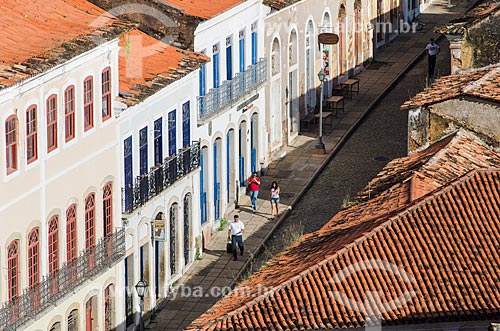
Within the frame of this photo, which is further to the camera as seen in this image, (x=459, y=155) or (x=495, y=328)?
(x=459, y=155)

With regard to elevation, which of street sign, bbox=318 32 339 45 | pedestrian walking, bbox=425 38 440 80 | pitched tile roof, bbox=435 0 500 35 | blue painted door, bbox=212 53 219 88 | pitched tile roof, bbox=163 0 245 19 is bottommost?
pedestrian walking, bbox=425 38 440 80

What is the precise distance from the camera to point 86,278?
54.0 meters

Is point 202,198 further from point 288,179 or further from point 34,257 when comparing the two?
point 34,257

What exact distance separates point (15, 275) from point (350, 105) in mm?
36586

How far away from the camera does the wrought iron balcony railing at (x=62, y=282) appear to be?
163ft

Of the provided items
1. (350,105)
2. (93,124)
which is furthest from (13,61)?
(350,105)

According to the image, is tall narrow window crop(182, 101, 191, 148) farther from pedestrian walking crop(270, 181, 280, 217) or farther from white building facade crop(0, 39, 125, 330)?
white building facade crop(0, 39, 125, 330)

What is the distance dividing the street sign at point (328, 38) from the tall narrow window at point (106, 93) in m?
25.1

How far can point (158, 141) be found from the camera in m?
60.4

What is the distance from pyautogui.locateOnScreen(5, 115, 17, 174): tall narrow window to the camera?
49.0 m

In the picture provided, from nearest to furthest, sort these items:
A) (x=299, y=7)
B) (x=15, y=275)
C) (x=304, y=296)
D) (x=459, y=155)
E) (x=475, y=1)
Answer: (x=304, y=296) < (x=15, y=275) < (x=459, y=155) < (x=299, y=7) < (x=475, y=1)

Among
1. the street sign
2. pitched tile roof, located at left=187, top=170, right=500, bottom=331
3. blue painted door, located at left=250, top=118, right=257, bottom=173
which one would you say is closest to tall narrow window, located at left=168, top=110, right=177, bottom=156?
blue painted door, located at left=250, top=118, right=257, bottom=173

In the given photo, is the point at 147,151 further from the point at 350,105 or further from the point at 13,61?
the point at 350,105

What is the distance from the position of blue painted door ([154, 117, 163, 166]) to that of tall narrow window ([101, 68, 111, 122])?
12.5 ft
